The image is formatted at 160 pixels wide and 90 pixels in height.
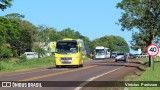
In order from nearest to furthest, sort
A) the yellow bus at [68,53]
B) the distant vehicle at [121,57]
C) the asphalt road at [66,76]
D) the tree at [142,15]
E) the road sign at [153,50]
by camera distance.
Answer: the asphalt road at [66,76] → the road sign at [153,50] → the yellow bus at [68,53] → the tree at [142,15] → the distant vehicle at [121,57]

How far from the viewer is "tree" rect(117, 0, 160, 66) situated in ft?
166

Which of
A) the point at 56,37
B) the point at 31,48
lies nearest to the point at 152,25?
the point at 31,48

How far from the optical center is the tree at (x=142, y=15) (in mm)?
50594

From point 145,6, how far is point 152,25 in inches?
95.0

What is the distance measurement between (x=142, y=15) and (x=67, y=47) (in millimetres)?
11223

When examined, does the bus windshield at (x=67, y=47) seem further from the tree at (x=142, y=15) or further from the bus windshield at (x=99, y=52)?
the bus windshield at (x=99, y=52)

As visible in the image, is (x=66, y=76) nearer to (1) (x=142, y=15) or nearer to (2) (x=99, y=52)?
(1) (x=142, y=15)

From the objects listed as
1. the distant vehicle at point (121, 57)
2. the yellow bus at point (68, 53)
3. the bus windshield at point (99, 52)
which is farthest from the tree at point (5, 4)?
the bus windshield at point (99, 52)

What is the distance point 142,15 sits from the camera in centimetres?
5094

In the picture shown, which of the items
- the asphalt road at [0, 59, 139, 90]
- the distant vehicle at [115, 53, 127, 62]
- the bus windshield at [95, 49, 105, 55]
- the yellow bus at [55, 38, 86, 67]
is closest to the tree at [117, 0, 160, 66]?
the yellow bus at [55, 38, 86, 67]

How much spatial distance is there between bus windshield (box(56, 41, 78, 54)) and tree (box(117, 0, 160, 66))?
985 centimetres

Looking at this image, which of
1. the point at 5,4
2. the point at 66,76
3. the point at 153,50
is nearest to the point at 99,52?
the point at 5,4

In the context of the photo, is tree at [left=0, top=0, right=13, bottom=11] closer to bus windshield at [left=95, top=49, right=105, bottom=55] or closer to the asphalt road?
the asphalt road

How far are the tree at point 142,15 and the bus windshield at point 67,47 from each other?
32.3ft
